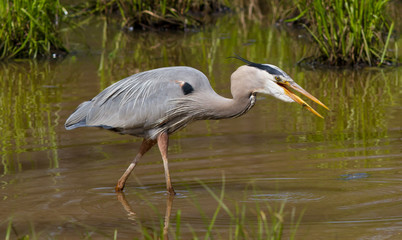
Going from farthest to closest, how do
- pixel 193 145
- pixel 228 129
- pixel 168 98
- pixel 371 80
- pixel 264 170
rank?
pixel 371 80 < pixel 228 129 < pixel 193 145 < pixel 264 170 < pixel 168 98

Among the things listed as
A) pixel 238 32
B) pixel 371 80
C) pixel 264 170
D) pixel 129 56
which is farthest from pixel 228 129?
pixel 238 32

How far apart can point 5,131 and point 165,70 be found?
2383 mm

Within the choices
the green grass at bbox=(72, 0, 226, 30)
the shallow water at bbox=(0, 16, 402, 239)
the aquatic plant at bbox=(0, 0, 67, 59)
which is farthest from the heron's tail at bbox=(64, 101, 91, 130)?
the green grass at bbox=(72, 0, 226, 30)

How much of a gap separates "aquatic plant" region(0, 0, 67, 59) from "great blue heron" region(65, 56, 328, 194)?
502 cm

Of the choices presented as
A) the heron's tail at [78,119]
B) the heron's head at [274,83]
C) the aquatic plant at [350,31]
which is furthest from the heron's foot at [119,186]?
the aquatic plant at [350,31]

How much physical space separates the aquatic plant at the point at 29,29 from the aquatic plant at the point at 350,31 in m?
3.63

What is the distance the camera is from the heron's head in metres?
5.16

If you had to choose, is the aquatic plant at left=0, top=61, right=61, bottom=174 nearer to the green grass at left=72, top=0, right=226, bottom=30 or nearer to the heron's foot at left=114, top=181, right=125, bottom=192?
the heron's foot at left=114, top=181, right=125, bottom=192

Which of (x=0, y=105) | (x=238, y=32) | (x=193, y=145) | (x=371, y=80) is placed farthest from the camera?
(x=238, y=32)

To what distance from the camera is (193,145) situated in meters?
6.86

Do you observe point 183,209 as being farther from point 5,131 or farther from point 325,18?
point 325,18

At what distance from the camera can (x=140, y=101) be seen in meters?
5.69

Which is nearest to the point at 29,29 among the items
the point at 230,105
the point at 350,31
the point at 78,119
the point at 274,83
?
the point at 350,31

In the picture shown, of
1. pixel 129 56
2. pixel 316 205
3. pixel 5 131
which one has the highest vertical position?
pixel 129 56
